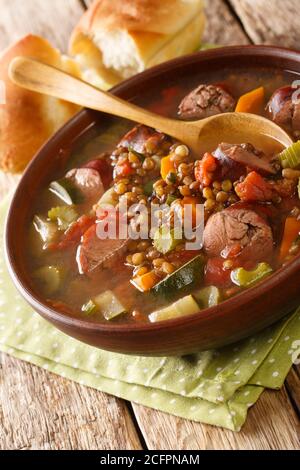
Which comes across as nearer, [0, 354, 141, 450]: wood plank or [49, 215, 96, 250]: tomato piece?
[0, 354, 141, 450]: wood plank

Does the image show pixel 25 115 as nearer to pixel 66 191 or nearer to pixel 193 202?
pixel 66 191

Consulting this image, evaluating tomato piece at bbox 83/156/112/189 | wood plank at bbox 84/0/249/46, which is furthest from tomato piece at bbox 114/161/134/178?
wood plank at bbox 84/0/249/46

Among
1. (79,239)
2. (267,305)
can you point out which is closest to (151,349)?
(267,305)

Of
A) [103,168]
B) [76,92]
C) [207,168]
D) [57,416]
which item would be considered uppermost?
[76,92]

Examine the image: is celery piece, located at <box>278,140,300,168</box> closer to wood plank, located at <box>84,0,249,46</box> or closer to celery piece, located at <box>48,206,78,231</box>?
celery piece, located at <box>48,206,78,231</box>

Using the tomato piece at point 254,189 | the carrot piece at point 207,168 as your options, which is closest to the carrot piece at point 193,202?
the carrot piece at point 207,168

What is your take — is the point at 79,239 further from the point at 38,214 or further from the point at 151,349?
the point at 151,349

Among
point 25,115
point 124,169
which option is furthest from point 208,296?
point 25,115
